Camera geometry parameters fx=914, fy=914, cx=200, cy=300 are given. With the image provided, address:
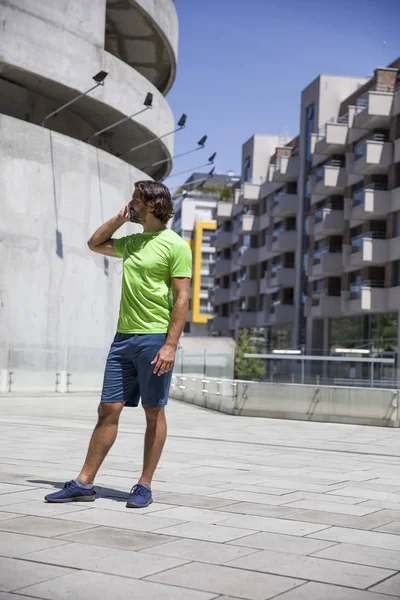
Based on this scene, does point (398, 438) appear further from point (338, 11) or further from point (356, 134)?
point (356, 134)

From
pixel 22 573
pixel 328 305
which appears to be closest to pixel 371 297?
pixel 328 305

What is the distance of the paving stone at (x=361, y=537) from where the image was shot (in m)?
4.74

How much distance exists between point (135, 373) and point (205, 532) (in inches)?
52.3

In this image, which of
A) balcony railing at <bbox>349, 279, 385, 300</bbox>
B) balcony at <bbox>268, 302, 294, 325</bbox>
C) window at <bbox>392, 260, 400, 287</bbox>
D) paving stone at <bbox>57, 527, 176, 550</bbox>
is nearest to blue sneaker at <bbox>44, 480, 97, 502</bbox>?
paving stone at <bbox>57, 527, 176, 550</bbox>

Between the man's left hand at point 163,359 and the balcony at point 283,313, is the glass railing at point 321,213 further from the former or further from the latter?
the man's left hand at point 163,359

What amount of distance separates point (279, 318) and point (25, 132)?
4057cm

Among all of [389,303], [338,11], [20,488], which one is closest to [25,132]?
[338,11]

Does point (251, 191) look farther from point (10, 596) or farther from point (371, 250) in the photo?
point (10, 596)

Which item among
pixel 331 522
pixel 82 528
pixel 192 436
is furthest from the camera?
pixel 192 436

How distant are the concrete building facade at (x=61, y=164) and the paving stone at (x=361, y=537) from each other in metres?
17.8

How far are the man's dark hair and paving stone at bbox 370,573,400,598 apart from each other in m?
2.90

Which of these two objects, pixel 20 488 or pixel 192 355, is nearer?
pixel 20 488

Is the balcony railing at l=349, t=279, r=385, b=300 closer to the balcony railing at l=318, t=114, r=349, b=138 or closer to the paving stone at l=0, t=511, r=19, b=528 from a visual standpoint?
the balcony railing at l=318, t=114, r=349, b=138

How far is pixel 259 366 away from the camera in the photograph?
1811 cm
